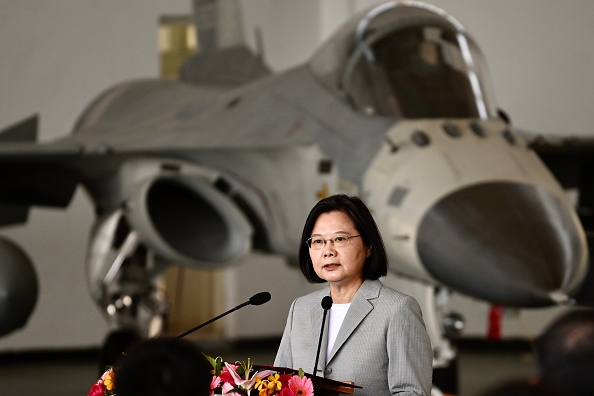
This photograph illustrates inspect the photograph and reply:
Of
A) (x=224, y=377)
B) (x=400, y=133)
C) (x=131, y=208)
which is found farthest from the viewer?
(x=131, y=208)

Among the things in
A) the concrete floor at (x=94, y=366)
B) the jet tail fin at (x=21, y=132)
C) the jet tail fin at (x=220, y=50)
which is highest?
the jet tail fin at (x=220, y=50)

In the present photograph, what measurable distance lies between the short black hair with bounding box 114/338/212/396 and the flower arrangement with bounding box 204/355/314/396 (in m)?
0.41

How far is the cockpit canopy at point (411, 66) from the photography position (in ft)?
13.3

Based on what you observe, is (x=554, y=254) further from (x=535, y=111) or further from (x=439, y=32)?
(x=535, y=111)

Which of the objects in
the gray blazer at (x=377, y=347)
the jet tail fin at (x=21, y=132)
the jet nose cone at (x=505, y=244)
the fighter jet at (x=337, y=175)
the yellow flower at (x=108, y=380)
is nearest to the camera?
the yellow flower at (x=108, y=380)

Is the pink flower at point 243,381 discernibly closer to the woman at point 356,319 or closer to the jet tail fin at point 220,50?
the woman at point 356,319

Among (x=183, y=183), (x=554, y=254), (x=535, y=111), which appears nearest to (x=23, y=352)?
(x=183, y=183)

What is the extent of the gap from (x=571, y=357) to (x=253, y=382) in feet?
2.08

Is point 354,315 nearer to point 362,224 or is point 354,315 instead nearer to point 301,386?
point 362,224

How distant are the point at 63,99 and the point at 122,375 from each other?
845 centimetres

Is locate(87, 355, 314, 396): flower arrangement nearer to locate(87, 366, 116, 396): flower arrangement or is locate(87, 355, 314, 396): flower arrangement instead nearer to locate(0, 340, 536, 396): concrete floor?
locate(87, 366, 116, 396): flower arrangement

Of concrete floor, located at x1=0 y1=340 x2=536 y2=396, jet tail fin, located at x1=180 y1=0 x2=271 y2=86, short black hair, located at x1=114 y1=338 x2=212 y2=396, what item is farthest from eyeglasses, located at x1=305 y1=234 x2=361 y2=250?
jet tail fin, located at x1=180 y1=0 x2=271 y2=86

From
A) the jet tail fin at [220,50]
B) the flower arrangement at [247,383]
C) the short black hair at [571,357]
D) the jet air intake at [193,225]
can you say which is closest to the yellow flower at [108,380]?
the flower arrangement at [247,383]

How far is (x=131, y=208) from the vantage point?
15.8ft
